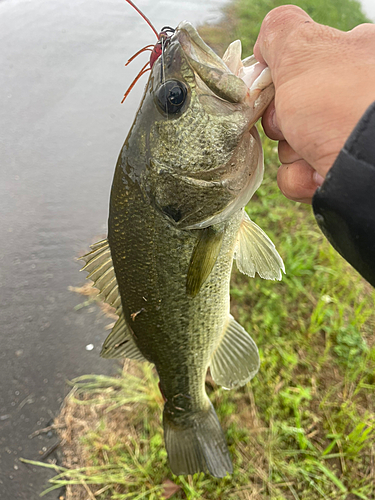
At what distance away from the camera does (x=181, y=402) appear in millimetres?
1800

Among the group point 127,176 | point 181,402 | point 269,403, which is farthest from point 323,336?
point 127,176

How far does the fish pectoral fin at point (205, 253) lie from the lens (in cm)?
137

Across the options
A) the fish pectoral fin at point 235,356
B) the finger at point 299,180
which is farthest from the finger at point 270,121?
the fish pectoral fin at point 235,356

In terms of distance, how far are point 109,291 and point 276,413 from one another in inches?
61.6

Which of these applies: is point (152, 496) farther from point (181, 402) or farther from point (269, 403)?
point (269, 403)

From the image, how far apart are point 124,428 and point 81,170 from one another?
→ 112 inches

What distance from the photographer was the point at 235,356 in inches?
71.7

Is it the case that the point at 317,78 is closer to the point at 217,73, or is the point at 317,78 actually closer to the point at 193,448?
the point at 217,73

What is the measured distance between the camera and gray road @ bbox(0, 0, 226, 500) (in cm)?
272

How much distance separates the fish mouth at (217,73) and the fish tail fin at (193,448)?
1528mm

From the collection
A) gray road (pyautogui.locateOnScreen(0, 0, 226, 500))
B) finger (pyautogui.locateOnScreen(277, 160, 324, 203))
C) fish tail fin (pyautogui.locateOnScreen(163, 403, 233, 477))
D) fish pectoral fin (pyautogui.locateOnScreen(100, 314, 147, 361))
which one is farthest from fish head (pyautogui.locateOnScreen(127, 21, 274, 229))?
gray road (pyautogui.locateOnScreen(0, 0, 226, 500))

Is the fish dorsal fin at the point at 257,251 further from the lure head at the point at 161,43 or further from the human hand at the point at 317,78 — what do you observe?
the lure head at the point at 161,43

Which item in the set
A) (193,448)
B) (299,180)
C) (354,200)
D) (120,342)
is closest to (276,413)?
(193,448)

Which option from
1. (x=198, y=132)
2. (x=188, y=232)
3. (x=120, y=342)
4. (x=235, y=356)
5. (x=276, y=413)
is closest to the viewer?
(x=198, y=132)
